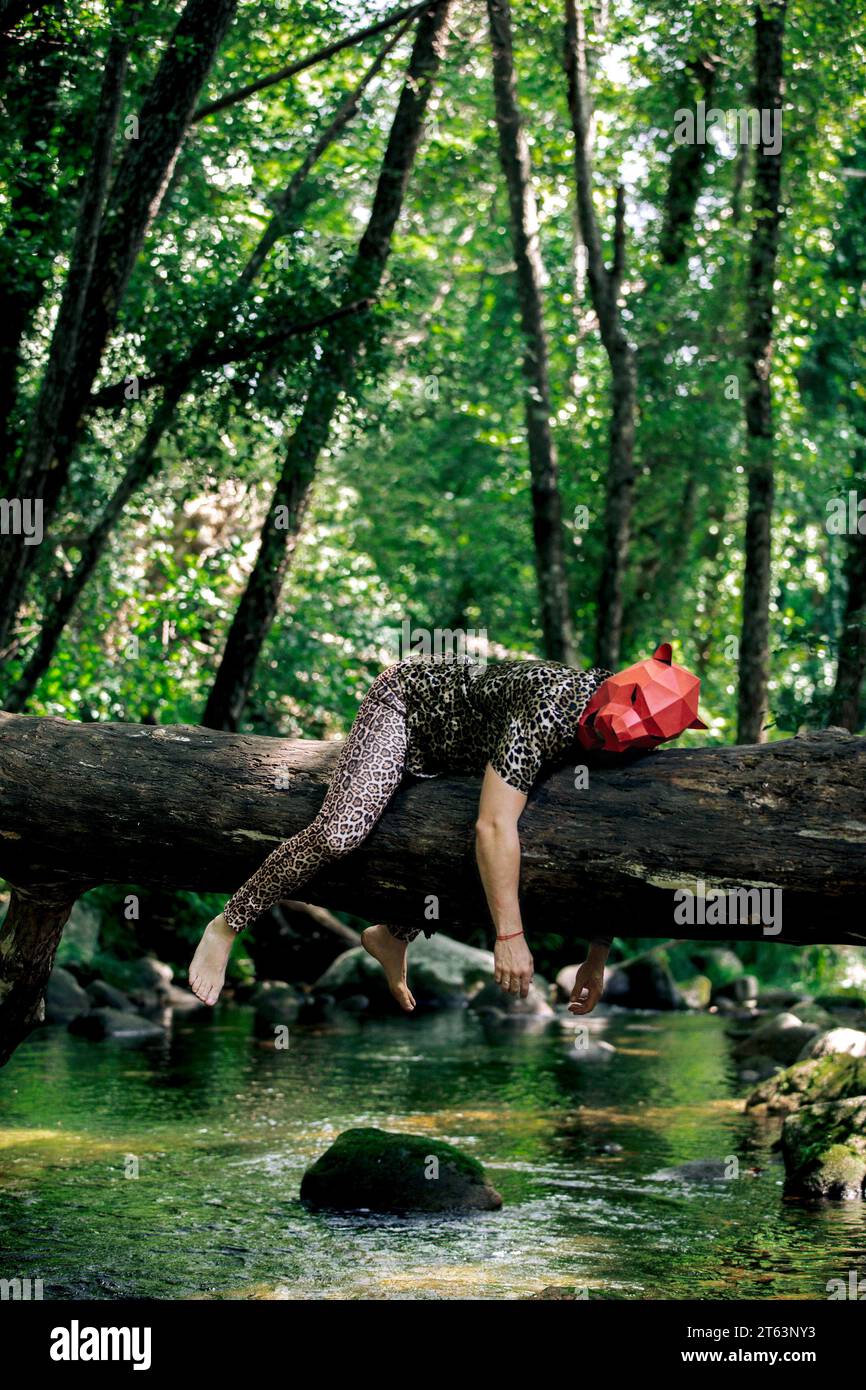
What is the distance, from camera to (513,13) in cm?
2120

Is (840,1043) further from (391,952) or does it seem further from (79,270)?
(79,270)

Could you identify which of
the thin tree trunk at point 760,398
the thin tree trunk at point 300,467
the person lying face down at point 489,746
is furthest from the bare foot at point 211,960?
the thin tree trunk at point 760,398

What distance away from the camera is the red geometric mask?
19.9 ft

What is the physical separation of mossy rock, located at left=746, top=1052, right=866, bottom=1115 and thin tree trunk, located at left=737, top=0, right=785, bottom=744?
563 cm

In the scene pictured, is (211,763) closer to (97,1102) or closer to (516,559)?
(97,1102)

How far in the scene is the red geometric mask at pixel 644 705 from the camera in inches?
238

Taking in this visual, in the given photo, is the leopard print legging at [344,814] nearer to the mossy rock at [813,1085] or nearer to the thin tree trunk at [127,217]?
the mossy rock at [813,1085]

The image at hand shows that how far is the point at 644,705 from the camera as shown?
6059 millimetres

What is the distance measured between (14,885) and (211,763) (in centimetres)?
122

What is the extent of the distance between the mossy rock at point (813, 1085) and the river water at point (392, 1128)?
1.02 ft

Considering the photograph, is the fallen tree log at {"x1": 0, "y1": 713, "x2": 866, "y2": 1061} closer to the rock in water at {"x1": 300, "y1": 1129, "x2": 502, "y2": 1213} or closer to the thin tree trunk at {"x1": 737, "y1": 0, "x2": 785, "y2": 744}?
the rock in water at {"x1": 300, "y1": 1129, "x2": 502, "y2": 1213}

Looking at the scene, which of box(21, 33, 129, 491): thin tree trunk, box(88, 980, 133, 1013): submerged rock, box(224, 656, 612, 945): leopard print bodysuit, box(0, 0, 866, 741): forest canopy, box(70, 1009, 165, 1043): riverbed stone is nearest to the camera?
box(224, 656, 612, 945): leopard print bodysuit

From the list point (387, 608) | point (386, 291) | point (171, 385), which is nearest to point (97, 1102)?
point (171, 385)

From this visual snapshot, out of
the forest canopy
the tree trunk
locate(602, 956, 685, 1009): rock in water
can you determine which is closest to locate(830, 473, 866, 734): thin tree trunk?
the forest canopy
